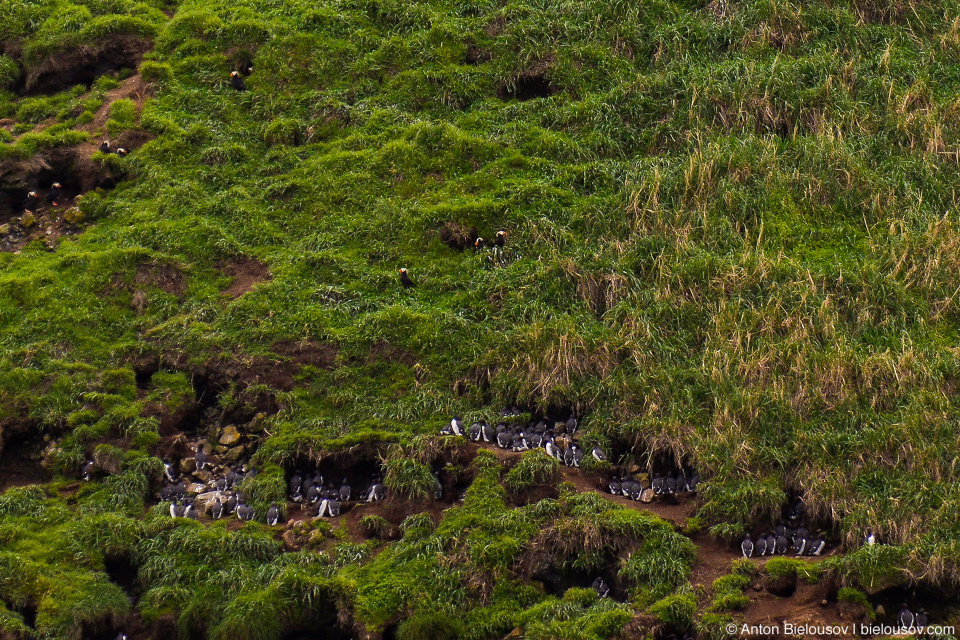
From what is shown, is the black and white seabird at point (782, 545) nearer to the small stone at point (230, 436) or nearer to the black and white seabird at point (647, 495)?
the black and white seabird at point (647, 495)

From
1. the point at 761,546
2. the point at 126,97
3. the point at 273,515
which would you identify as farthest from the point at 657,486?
the point at 126,97

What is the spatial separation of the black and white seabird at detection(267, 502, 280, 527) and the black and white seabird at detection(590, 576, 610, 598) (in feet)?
11.5

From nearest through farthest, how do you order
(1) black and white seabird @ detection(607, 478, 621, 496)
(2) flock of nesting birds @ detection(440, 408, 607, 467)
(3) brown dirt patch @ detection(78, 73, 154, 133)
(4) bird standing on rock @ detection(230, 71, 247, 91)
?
(1) black and white seabird @ detection(607, 478, 621, 496) → (2) flock of nesting birds @ detection(440, 408, 607, 467) → (3) brown dirt patch @ detection(78, 73, 154, 133) → (4) bird standing on rock @ detection(230, 71, 247, 91)

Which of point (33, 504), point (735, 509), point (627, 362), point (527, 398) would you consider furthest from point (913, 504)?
point (33, 504)

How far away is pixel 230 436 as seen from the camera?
12133 millimetres

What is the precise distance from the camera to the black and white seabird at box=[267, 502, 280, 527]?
10.9 meters

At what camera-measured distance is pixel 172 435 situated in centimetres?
1212

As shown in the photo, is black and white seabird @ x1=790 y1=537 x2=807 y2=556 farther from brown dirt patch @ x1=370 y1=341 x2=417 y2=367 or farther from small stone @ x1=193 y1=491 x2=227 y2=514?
small stone @ x1=193 y1=491 x2=227 y2=514

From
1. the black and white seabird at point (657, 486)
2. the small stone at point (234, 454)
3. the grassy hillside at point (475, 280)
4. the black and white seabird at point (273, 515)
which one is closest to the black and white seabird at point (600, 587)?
the grassy hillside at point (475, 280)

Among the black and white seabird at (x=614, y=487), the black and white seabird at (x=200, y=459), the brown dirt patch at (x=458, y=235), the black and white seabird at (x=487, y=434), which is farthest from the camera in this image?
the brown dirt patch at (x=458, y=235)

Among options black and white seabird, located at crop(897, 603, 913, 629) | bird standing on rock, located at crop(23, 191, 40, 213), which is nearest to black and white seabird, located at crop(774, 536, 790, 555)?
black and white seabird, located at crop(897, 603, 913, 629)

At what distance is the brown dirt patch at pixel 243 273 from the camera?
45.6 ft

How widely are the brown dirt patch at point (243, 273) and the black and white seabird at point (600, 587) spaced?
21.5 feet

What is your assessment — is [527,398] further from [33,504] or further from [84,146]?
[84,146]
